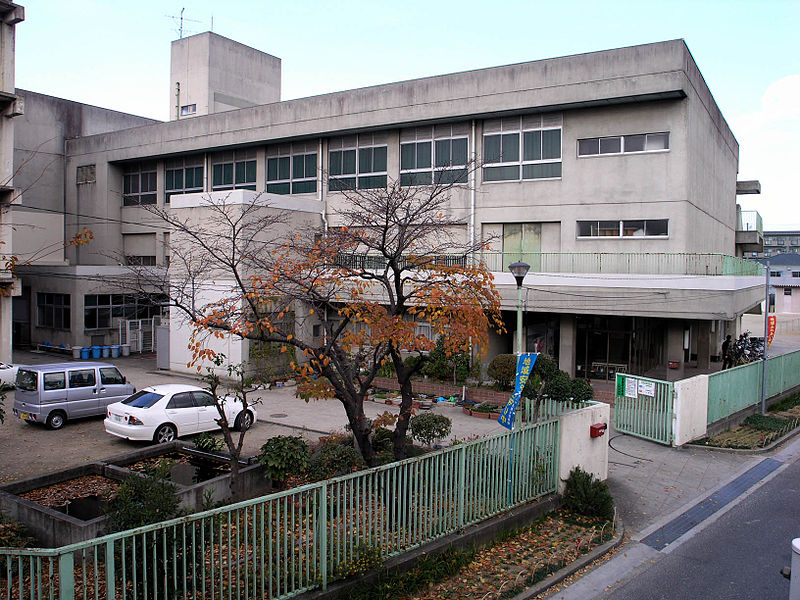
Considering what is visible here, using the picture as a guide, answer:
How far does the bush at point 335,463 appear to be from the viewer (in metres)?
10.5

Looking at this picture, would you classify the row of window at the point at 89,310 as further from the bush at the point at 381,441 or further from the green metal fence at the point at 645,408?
the green metal fence at the point at 645,408

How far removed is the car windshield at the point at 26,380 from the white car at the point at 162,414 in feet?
8.76

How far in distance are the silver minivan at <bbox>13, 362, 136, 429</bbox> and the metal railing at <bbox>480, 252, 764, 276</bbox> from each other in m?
12.4

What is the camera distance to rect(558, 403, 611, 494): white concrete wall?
11281 millimetres

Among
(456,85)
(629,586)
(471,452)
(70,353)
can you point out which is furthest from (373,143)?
(629,586)

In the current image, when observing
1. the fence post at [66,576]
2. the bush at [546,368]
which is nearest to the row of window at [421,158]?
the bush at [546,368]

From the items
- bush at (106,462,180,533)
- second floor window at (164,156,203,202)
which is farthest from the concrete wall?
bush at (106,462,180,533)

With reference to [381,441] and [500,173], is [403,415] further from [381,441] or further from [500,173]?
[500,173]

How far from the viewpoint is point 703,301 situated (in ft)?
64.2

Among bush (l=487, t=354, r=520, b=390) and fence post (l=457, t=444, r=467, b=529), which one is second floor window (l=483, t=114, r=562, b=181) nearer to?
bush (l=487, t=354, r=520, b=390)

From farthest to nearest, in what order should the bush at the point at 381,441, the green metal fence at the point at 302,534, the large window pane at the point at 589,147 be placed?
the large window pane at the point at 589,147, the bush at the point at 381,441, the green metal fence at the point at 302,534

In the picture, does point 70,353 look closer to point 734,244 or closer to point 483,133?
point 483,133

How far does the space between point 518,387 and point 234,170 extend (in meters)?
24.0

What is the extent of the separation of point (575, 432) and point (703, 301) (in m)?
10.4
